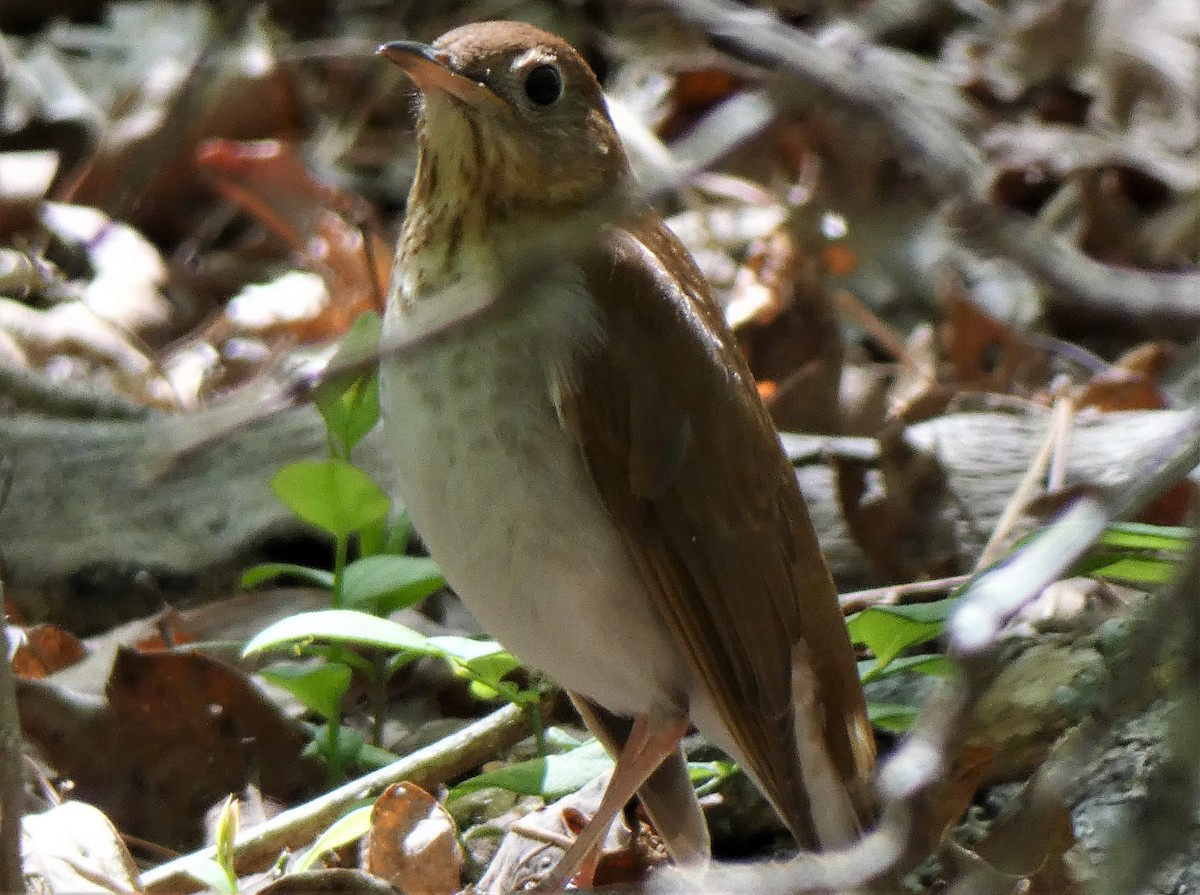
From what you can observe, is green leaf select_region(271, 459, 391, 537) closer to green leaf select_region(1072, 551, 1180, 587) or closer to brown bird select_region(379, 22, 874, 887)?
brown bird select_region(379, 22, 874, 887)

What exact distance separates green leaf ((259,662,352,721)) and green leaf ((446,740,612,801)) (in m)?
0.29

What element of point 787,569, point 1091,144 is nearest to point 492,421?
point 787,569

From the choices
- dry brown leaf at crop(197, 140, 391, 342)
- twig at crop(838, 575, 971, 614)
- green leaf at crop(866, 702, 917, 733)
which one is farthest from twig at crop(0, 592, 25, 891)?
dry brown leaf at crop(197, 140, 391, 342)

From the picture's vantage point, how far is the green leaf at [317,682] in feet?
9.69

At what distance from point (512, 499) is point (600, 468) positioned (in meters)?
0.15

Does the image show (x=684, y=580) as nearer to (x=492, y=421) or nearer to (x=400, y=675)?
(x=492, y=421)

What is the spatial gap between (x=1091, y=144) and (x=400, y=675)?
343cm

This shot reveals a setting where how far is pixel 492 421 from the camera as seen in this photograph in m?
2.55

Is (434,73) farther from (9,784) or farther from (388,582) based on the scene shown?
(9,784)

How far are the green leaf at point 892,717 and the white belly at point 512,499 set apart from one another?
50cm

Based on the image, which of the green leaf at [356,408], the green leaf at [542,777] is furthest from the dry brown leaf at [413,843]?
the green leaf at [356,408]

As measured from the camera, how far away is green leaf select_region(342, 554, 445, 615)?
3078 millimetres

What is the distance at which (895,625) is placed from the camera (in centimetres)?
274

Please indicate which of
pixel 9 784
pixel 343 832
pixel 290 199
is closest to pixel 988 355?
pixel 290 199
